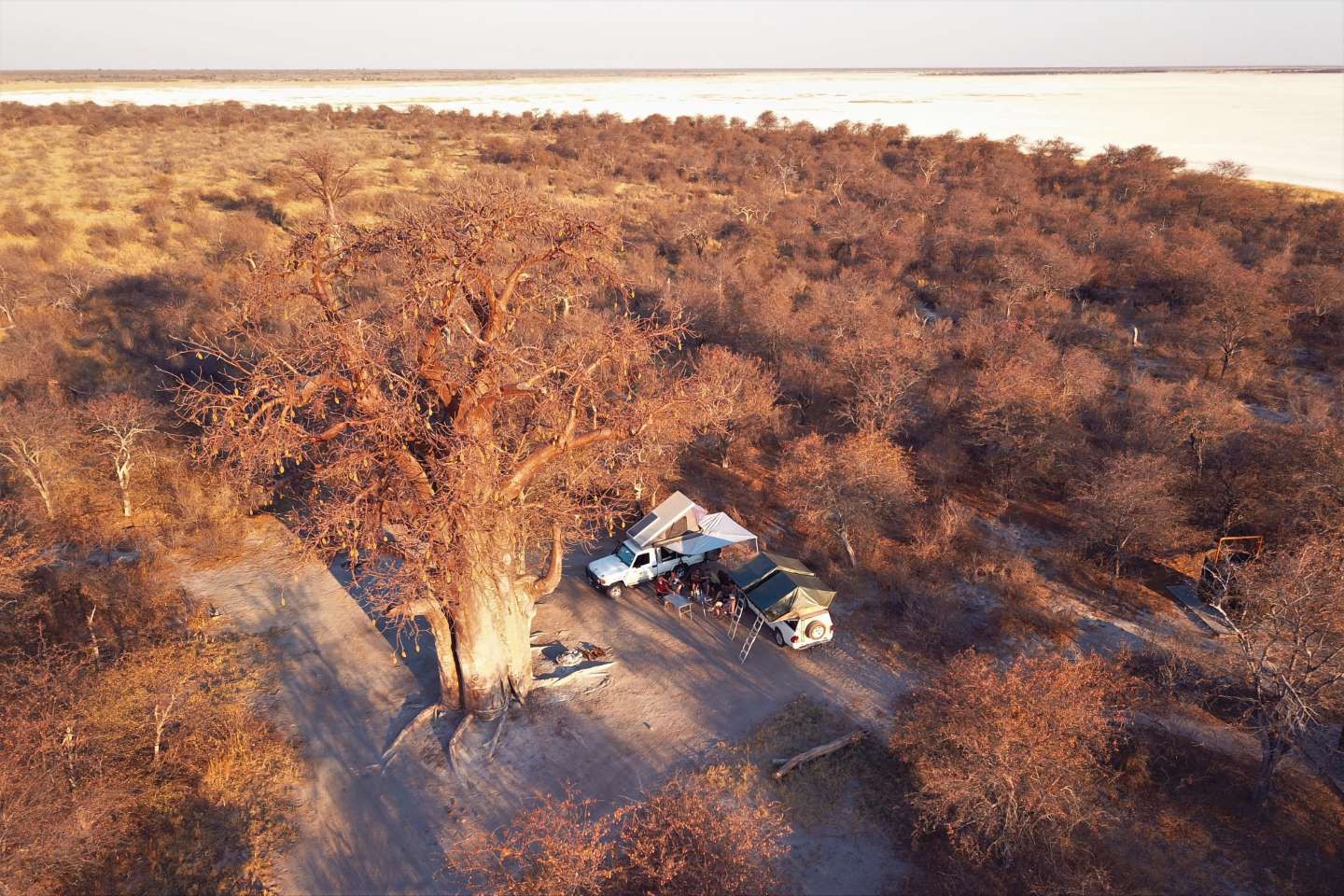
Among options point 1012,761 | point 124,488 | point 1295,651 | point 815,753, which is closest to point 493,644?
point 815,753

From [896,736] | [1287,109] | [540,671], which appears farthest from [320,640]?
[1287,109]

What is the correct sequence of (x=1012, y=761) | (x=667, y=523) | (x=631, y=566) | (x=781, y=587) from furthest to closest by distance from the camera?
(x=667, y=523)
(x=631, y=566)
(x=781, y=587)
(x=1012, y=761)

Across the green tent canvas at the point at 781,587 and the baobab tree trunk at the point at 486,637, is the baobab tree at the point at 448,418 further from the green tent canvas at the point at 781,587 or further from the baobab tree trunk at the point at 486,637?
the green tent canvas at the point at 781,587

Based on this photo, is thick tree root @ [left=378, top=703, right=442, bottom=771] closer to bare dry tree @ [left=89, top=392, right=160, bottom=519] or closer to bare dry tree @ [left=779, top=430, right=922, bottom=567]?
bare dry tree @ [left=779, top=430, right=922, bottom=567]

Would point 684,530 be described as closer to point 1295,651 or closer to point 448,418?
point 448,418

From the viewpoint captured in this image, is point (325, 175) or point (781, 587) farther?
point (325, 175)

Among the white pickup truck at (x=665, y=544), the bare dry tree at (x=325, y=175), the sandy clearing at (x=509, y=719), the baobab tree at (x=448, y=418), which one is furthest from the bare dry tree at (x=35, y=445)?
the white pickup truck at (x=665, y=544)

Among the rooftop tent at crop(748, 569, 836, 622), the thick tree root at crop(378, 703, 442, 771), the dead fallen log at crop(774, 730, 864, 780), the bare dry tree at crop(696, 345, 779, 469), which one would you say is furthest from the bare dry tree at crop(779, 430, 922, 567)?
the thick tree root at crop(378, 703, 442, 771)
